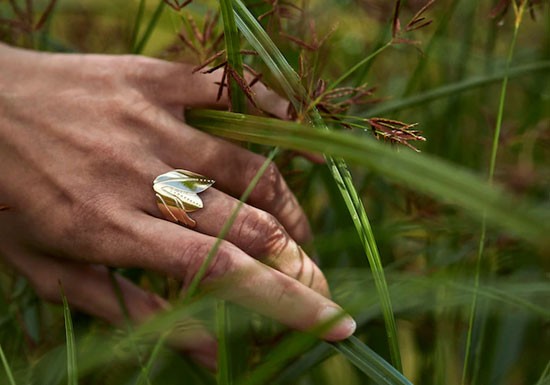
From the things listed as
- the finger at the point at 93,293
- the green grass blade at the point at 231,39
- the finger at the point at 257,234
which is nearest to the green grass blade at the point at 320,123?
the green grass blade at the point at 231,39

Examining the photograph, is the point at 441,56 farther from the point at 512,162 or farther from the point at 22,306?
the point at 22,306

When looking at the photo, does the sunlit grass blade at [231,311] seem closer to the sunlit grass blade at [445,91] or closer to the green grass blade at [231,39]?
the green grass blade at [231,39]

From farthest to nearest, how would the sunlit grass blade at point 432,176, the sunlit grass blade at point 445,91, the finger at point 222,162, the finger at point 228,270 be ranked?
1. the sunlit grass blade at point 445,91
2. the finger at point 222,162
3. the finger at point 228,270
4. the sunlit grass blade at point 432,176

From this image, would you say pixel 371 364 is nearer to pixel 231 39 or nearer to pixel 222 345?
pixel 222 345

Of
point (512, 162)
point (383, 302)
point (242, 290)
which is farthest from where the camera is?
point (512, 162)

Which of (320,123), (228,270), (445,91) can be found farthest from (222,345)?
(445,91)

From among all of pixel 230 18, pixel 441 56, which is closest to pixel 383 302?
pixel 230 18
